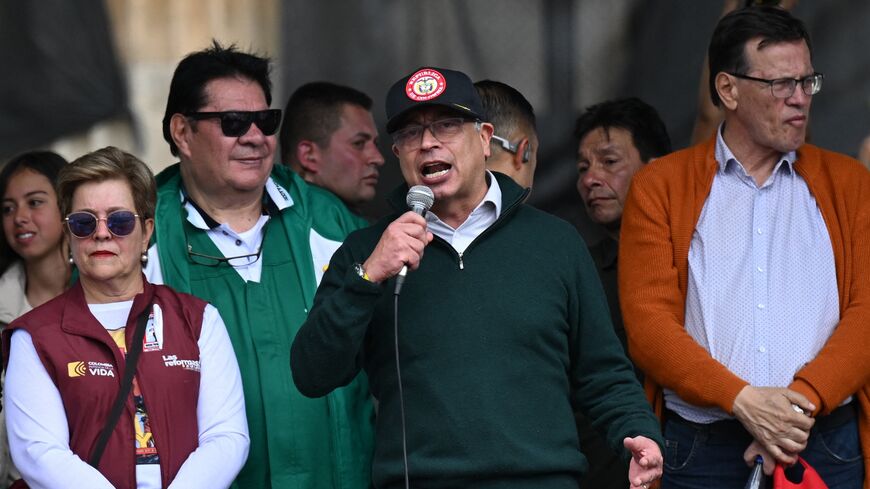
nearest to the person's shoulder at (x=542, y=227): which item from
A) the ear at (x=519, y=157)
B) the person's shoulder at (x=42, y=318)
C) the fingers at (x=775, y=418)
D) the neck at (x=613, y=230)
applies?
the fingers at (x=775, y=418)

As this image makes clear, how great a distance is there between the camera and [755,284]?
3736 mm

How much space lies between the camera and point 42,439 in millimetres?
3193

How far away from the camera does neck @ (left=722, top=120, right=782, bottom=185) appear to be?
3.92m

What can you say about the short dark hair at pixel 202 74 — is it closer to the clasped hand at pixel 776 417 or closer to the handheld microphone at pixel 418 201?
the handheld microphone at pixel 418 201

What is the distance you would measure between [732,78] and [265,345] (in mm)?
1592

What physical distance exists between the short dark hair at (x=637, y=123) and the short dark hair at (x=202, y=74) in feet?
4.21

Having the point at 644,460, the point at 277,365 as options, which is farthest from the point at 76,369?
the point at 644,460

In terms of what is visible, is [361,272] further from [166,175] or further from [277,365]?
[166,175]

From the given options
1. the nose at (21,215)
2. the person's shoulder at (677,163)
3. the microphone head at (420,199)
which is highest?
the microphone head at (420,199)

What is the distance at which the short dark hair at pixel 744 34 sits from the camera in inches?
155

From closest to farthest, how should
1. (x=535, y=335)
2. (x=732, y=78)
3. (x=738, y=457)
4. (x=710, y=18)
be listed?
(x=535, y=335), (x=738, y=457), (x=732, y=78), (x=710, y=18)

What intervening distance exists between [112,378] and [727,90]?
1985 mm

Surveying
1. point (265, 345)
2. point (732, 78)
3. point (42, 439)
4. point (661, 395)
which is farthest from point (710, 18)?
point (42, 439)

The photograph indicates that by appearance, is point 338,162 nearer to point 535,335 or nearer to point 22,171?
point 22,171
